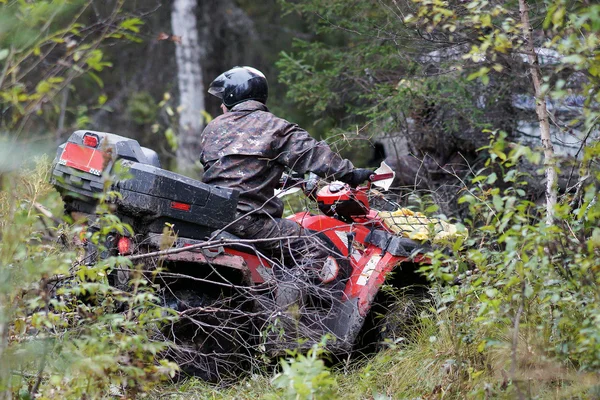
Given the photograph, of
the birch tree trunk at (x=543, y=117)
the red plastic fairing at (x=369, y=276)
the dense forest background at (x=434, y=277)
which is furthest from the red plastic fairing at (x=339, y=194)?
the birch tree trunk at (x=543, y=117)

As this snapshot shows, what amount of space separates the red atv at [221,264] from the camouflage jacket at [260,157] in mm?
282

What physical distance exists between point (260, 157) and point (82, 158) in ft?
4.00

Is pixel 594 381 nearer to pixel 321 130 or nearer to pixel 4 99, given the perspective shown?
pixel 4 99

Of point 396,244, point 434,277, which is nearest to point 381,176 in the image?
point 396,244

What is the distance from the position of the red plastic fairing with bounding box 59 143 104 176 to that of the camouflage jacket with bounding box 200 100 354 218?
94 cm

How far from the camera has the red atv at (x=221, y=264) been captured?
15.9 feet

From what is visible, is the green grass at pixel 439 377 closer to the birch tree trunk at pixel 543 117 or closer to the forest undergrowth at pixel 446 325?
the forest undergrowth at pixel 446 325

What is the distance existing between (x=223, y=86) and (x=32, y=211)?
180 centimetres

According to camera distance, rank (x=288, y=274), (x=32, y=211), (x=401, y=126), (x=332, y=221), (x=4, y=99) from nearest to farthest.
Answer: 1. (x=4, y=99)
2. (x=32, y=211)
3. (x=288, y=274)
4. (x=332, y=221)
5. (x=401, y=126)

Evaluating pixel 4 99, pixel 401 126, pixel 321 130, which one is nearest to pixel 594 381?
pixel 4 99

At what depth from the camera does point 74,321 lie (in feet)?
14.9

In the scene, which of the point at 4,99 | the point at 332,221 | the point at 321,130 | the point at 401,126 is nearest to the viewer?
the point at 4,99

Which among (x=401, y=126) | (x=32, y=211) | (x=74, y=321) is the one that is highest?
(x=32, y=211)

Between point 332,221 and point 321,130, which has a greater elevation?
point 332,221
